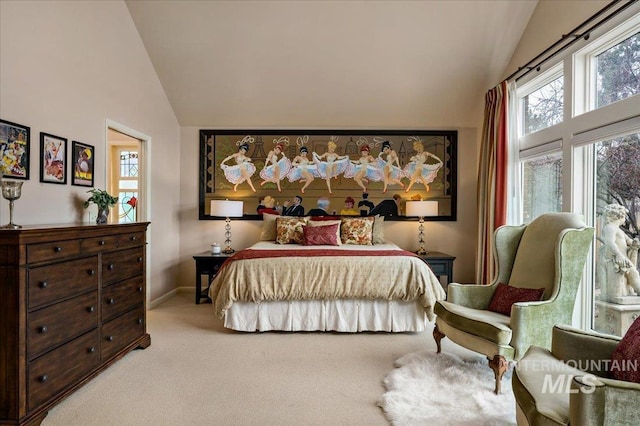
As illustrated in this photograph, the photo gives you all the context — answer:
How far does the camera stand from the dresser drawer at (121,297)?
262cm

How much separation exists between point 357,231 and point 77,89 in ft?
10.4

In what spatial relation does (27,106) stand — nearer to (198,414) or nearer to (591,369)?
(198,414)

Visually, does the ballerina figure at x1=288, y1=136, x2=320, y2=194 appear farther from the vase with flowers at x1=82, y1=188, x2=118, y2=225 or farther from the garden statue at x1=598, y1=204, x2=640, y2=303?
the garden statue at x1=598, y1=204, x2=640, y2=303

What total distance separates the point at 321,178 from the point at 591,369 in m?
3.90

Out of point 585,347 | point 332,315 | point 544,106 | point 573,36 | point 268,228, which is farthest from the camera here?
point 268,228

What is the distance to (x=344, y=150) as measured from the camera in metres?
5.19

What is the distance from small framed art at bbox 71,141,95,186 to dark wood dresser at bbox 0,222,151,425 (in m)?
0.71

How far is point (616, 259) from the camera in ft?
9.05

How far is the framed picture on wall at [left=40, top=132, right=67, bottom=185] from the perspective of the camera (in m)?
2.72

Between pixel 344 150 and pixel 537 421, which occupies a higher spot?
pixel 344 150

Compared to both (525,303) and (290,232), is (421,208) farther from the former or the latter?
(525,303)

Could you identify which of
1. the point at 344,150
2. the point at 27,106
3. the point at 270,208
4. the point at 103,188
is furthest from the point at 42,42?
the point at 344,150

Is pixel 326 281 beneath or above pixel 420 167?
beneath

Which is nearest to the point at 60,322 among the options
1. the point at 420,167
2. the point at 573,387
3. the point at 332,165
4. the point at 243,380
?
the point at 243,380
